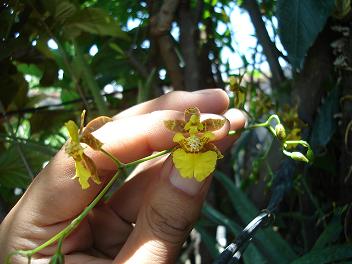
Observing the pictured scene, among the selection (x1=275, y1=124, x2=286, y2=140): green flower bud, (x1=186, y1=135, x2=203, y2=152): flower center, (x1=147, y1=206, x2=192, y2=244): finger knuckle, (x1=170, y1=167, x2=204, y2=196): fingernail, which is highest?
(x1=186, y1=135, x2=203, y2=152): flower center

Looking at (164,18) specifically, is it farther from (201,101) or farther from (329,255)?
(329,255)

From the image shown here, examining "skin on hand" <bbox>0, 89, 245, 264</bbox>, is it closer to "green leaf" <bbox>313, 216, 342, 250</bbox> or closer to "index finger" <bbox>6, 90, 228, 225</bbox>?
"index finger" <bbox>6, 90, 228, 225</bbox>

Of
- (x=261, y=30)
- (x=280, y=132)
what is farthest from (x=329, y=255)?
(x=261, y=30)

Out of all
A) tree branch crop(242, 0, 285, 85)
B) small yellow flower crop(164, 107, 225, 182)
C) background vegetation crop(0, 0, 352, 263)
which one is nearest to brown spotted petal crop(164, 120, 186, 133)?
small yellow flower crop(164, 107, 225, 182)

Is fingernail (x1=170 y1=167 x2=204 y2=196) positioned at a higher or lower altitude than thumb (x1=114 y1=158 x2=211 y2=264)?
higher

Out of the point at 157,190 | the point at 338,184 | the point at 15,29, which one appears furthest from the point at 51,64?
the point at 338,184

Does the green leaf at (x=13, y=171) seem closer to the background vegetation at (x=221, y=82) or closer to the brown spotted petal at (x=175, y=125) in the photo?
the background vegetation at (x=221, y=82)

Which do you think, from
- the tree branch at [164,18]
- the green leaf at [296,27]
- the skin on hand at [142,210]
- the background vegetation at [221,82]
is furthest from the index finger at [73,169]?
the tree branch at [164,18]

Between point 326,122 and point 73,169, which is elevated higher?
point 73,169

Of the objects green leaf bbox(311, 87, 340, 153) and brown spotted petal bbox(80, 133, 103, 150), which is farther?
green leaf bbox(311, 87, 340, 153)
